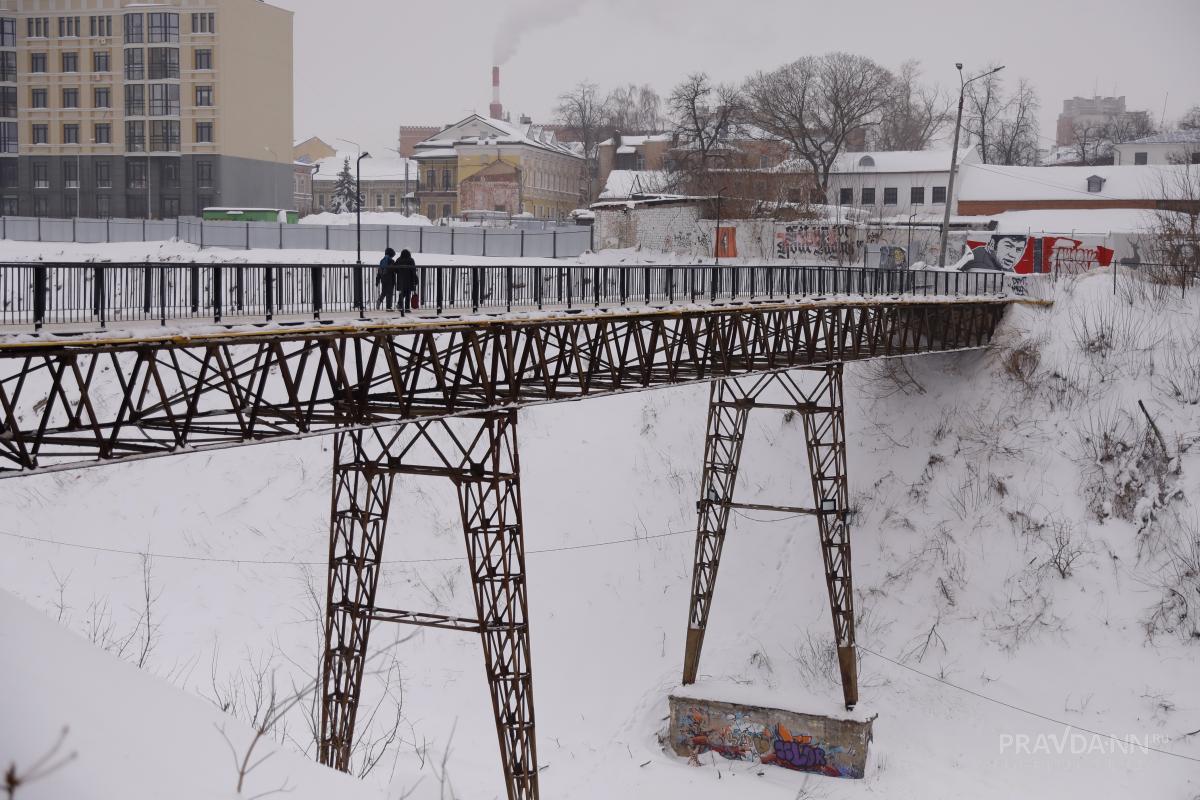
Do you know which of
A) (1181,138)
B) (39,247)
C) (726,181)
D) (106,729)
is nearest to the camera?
(106,729)

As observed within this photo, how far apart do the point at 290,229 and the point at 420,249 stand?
4.99 metres

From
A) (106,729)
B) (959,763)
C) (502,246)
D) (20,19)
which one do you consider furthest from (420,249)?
(106,729)

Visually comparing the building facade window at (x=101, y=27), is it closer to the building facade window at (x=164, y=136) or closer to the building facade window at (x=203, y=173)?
the building facade window at (x=164, y=136)

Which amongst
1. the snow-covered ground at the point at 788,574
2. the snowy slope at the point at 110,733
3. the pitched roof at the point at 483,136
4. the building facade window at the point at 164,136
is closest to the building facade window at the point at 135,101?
the building facade window at the point at 164,136

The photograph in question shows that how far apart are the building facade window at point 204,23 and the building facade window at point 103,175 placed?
25.8 ft

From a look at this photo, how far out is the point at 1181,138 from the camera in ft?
288

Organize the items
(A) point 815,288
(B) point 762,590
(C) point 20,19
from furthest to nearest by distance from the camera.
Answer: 1. (C) point 20,19
2. (B) point 762,590
3. (A) point 815,288

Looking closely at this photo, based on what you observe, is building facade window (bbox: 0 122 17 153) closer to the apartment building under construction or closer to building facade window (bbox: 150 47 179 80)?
the apartment building under construction

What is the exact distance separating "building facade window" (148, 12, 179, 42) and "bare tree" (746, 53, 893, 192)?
32080 millimetres

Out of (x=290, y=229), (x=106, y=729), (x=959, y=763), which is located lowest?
(x=959, y=763)

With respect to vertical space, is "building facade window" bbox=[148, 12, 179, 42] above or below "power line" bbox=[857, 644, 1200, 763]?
above

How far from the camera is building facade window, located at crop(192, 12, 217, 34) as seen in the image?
52.5 meters

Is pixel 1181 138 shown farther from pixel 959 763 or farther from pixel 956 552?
pixel 959 763

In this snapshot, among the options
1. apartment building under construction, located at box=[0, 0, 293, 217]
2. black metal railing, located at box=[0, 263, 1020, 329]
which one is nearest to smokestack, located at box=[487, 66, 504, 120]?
apartment building under construction, located at box=[0, 0, 293, 217]
